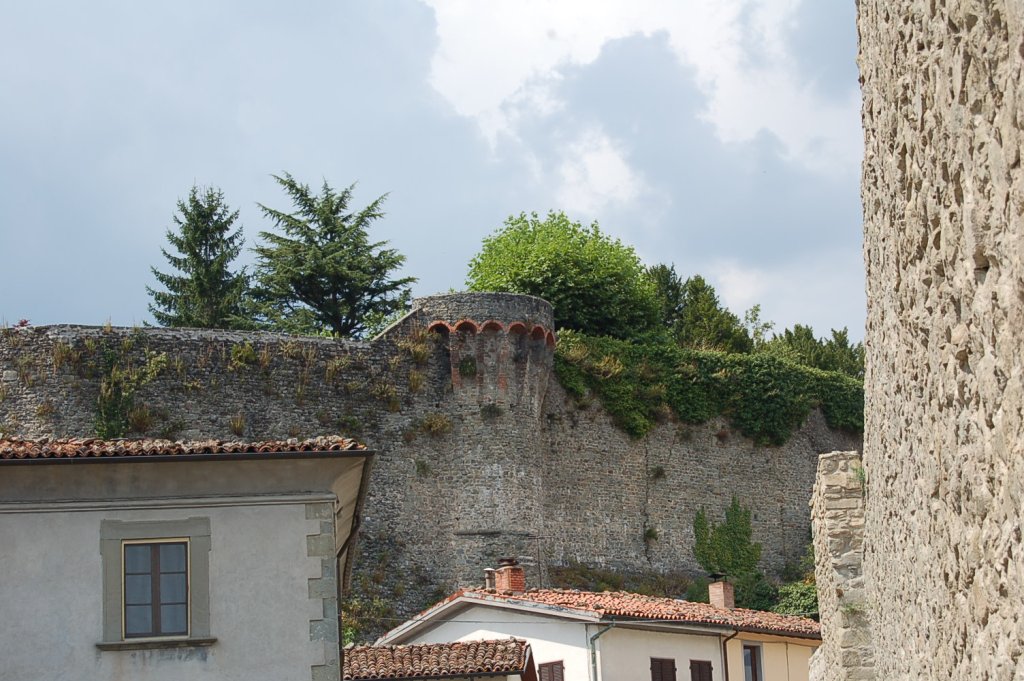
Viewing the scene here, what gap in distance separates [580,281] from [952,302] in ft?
113

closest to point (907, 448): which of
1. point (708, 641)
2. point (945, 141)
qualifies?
point (945, 141)

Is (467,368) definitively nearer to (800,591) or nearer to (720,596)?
(720,596)

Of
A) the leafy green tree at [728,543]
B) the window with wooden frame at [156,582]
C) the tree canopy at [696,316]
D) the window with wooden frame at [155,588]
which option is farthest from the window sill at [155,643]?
the tree canopy at [696,316]

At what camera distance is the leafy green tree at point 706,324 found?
48125mm

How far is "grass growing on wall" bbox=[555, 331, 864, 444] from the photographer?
3428 centimetres

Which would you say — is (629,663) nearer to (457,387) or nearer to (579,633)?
(579,633)

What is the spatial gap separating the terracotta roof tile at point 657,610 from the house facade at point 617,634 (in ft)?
0.07

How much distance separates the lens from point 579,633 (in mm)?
24000

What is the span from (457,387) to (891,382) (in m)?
25.4

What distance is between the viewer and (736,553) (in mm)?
35344

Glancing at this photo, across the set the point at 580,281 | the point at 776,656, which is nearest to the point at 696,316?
the point at 580,281

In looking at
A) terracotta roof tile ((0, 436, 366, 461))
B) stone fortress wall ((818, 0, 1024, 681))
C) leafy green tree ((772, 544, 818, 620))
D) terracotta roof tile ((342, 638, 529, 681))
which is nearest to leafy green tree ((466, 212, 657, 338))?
leafy green tree ((772, 544, 818, 620))

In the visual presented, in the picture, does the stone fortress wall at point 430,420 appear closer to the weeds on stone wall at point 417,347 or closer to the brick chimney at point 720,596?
the weeds on stone wall at point 417,347

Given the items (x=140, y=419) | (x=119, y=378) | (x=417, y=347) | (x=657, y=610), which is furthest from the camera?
(x=417, y=347)
